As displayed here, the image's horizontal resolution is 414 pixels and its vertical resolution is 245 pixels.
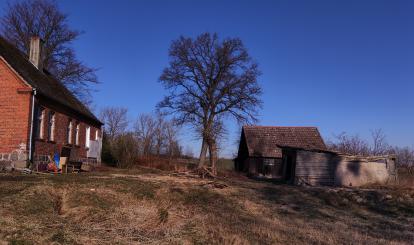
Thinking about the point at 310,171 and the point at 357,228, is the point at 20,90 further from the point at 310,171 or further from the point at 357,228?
the point at 310,171

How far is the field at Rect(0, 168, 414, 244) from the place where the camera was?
848 cm

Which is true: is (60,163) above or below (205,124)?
below

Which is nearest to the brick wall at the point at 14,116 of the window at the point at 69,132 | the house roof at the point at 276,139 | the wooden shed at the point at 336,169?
the window at the point at 69,132

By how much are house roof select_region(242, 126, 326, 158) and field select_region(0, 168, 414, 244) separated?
23946 mm

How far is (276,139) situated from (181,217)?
109 ft

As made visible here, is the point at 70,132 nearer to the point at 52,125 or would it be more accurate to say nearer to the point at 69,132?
the point at 69,132

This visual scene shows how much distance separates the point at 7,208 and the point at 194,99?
35349mm

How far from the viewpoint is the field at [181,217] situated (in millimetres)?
8484

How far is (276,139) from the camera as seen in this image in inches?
1703

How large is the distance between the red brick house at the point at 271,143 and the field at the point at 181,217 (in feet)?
77.8

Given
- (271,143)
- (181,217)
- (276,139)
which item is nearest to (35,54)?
(181,217)

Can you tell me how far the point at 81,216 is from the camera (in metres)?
10.2

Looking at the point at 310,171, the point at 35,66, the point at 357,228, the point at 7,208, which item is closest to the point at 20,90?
the point at 35,66

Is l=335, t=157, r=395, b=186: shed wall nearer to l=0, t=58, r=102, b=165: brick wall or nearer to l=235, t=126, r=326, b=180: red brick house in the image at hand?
l=235, t=126, r=326, b=180: red brick house
